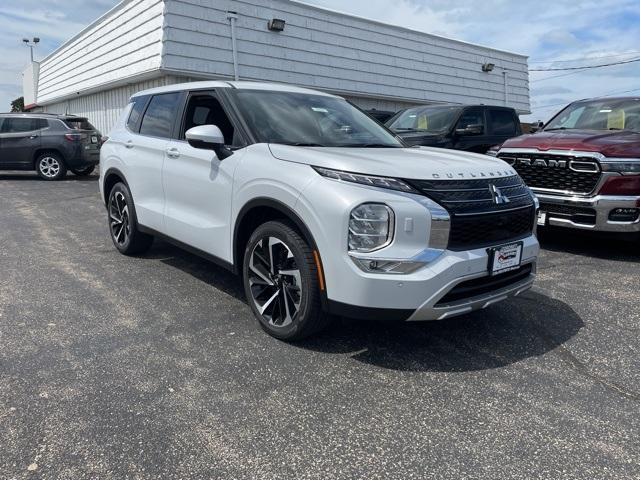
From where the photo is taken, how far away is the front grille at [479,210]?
3.13 meters

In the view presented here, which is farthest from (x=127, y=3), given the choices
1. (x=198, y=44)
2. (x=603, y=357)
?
(x=603, y=357)

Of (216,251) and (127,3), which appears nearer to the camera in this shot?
(216,251)

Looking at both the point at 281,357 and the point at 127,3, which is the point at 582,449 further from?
the point at 127,3

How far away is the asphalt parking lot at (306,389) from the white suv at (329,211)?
38 centimetres

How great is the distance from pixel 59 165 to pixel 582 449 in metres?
14.0

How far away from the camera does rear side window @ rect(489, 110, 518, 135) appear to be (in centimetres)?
965

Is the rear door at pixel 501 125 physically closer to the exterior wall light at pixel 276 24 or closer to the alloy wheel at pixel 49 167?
the exterior wall light at pixel 276 24

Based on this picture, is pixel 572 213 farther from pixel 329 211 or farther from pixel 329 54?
pixel 329 54

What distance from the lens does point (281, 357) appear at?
3330 millimetres

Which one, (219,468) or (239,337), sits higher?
(239,337)

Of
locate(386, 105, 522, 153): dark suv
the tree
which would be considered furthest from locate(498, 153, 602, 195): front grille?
the tree

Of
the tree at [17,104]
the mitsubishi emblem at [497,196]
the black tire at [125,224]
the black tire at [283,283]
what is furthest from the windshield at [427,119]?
the tree at [17,104]

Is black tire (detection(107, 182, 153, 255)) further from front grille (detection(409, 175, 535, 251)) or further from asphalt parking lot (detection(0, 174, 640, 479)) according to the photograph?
front grille (detection(409, 175, 535, 251))

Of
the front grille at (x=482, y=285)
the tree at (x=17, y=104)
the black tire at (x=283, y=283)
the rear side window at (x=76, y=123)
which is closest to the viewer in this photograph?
the front grille at (x=482, y=285)
